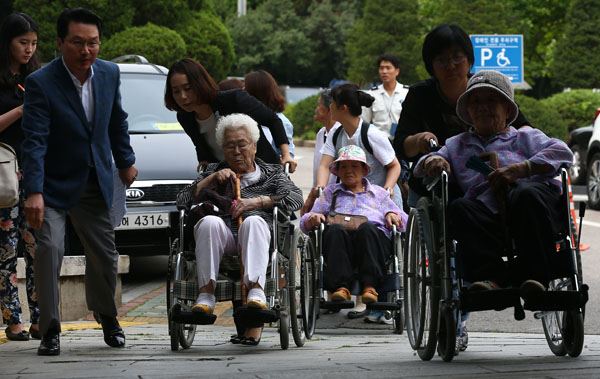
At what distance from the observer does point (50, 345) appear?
7695 mm

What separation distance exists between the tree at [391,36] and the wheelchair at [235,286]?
55148 millimetres

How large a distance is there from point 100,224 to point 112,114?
2.11 ft

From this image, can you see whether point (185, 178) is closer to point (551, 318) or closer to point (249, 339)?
point (249, 339)

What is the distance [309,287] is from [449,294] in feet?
8.04

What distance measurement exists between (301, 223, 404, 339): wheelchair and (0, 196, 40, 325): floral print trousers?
1.73 metres

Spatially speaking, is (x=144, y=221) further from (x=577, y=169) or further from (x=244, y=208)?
(x=577, y=169)

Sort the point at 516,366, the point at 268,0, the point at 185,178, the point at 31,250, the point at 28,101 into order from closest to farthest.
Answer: the point at 516,366, the point at 28,101, the point at 31,250, the point at 185,178, the point at 268,0

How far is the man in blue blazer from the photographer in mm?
7836

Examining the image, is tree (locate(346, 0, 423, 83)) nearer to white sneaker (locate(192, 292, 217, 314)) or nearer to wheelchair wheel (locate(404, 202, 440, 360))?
white sneaker (locate(192, 292, 217, 314))

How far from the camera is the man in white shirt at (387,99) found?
1384 centimetres

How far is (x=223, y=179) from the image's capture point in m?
8.51

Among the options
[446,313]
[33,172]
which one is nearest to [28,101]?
[33,172]

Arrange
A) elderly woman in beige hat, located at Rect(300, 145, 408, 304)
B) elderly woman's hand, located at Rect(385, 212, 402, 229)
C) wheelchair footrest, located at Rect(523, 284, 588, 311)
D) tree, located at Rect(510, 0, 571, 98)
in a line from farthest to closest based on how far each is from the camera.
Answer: tree, located at Rect(510, 0, 571, 98), elderly woman's hand, located at Rect(385, 212, 402, 229), elderly woman in beige hat, located at Rect(300, 145, 408, 304), wheelchair footrest, located at Rect(523, 284, 588, 311)

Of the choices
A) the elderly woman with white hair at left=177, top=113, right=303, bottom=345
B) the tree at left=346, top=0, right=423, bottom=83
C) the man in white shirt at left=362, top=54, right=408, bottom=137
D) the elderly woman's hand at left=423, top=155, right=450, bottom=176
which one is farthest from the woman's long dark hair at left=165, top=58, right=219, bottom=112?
the tree at left=346, top=0, right=423, bottom=83
